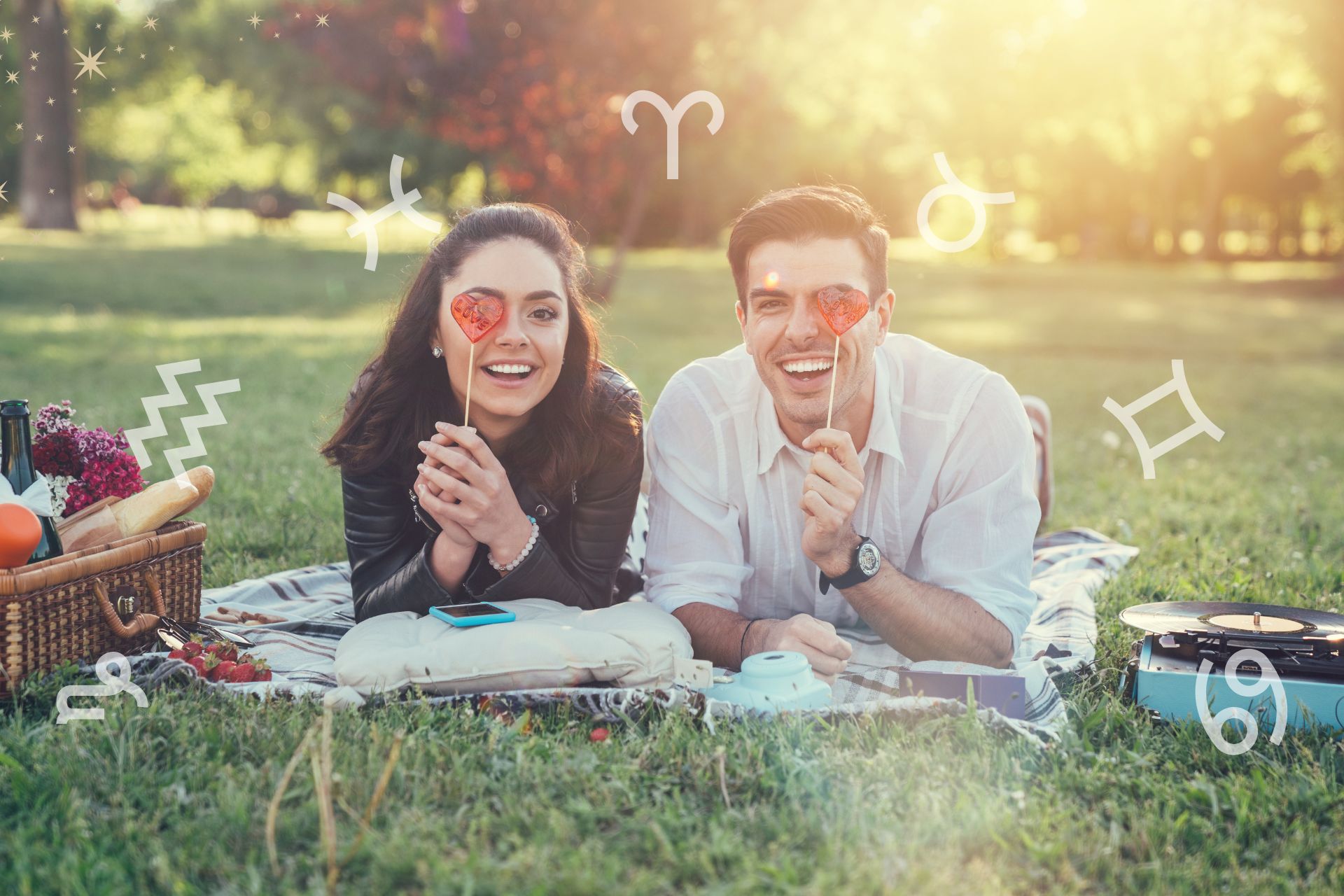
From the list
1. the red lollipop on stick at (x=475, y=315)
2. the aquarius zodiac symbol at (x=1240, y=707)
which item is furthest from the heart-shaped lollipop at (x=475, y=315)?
the aquarius zodiac symbol at (x=1240, y=707)

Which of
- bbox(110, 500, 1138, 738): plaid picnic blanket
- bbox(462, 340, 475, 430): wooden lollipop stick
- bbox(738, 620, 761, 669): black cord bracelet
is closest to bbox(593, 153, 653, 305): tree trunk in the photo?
bbox(110, 500, 1138, 738): plaid picnic blanket

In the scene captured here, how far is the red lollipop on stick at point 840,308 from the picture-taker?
3.55 meters

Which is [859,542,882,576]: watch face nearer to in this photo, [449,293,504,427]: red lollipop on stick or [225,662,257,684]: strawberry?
[449,293,504,427]: red lollipop on stick

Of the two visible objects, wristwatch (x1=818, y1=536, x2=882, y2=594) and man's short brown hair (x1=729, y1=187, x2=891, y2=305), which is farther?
man's short brown hair (x1=729, y1=187, x2=891, y2=305)

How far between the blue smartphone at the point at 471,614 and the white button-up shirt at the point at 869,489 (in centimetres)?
55

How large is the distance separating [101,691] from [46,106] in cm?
2181

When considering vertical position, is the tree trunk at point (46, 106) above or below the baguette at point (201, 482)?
Answer: above

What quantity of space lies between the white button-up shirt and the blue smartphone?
1.81 ft

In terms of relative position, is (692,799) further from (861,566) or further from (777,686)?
(861,566)

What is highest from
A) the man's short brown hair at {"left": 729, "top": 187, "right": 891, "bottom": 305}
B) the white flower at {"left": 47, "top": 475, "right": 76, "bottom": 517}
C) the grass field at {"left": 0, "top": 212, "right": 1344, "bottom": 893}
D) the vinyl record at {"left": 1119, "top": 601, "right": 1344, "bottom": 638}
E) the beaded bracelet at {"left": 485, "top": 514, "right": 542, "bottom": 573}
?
Result: the man's short brown hair at {"left": 729, "top": 187, "right": 891, "bottom": 305}

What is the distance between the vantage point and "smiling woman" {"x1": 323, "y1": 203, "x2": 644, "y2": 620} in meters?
3.67

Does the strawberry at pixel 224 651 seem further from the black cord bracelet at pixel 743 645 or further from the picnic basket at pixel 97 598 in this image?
the black cord bracelet at pixel 743 645

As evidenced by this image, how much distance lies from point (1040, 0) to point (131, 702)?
28630mm

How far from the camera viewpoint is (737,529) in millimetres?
3926
